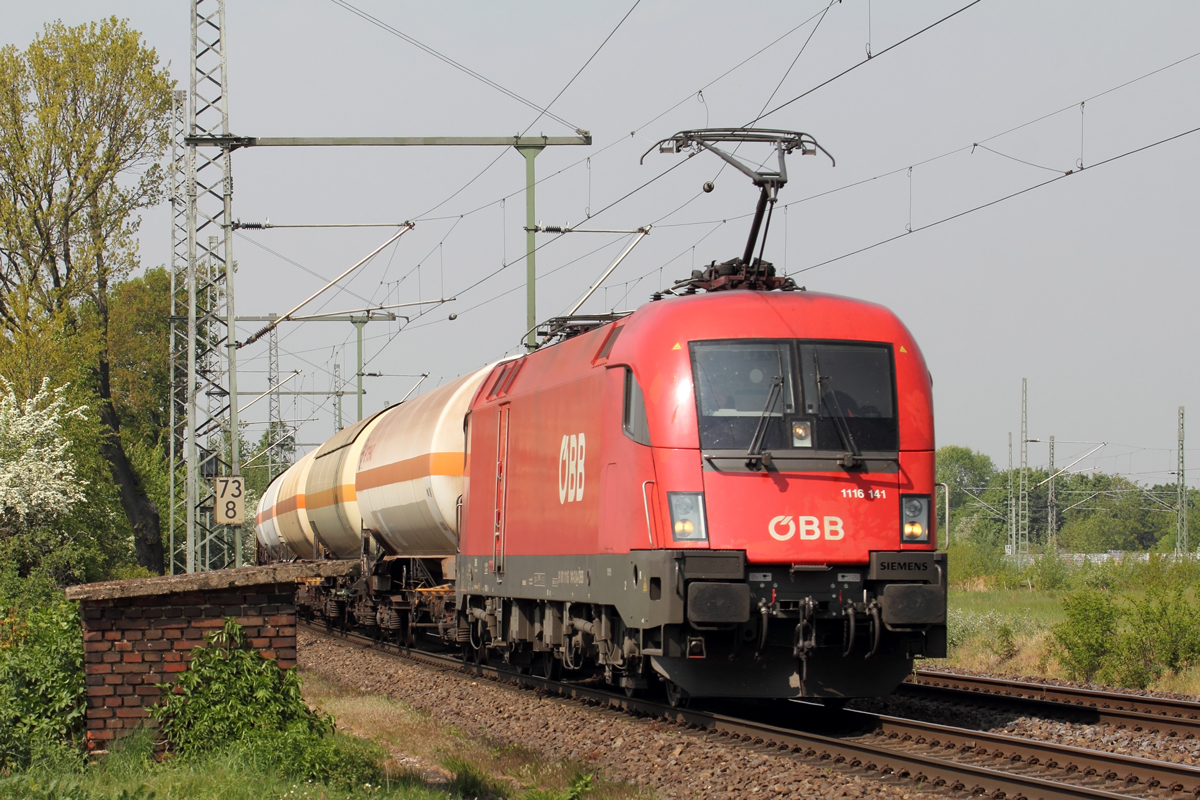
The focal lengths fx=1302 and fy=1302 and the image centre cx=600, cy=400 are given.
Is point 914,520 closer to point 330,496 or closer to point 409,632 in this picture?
point 409,632

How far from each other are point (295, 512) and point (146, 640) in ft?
69.7

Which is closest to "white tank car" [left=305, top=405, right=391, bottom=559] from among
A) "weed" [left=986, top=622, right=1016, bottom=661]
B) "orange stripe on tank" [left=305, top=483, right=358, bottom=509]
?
"orange stripe on tank" [left=305, top=483, right=358, bottom=509]

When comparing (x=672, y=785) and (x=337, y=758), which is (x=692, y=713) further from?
(x=337, y=758)

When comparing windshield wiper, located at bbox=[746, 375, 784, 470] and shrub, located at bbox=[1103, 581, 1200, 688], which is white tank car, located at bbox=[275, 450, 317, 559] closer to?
shrub, located at bbox=[1103, 581, 1200, 688]

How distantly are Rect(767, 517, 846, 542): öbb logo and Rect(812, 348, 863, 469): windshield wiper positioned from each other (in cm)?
48

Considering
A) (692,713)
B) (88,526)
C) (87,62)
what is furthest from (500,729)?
(87,62)

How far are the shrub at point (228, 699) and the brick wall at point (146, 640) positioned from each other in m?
0.09

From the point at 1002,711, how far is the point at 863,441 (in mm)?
3173

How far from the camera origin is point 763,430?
10.4 meters

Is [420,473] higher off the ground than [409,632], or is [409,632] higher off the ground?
[420,473]

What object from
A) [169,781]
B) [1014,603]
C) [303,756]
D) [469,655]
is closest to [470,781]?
[303,756]

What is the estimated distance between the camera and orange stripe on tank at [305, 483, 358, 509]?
23.6 meters

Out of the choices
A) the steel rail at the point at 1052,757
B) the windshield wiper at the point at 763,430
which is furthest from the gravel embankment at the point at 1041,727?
the windshield wiper at the point at 763,430

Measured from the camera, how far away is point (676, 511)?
33.5 ft
